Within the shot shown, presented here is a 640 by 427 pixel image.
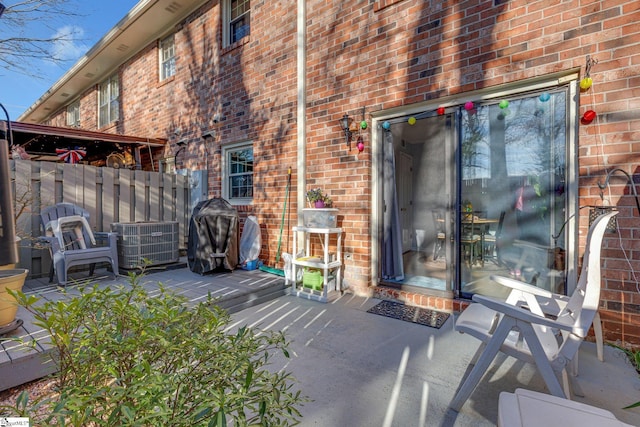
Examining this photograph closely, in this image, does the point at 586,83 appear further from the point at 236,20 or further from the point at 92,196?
the point at 92,196

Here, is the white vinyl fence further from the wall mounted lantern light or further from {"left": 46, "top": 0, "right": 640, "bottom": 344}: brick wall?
the wall mounted lantern light

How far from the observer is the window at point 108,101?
905 cm

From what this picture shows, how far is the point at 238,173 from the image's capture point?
573cm

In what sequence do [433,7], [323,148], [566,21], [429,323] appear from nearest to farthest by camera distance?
[566,21]
[429,323]
[433,7]
[323,148]

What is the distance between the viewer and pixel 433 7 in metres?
3.39

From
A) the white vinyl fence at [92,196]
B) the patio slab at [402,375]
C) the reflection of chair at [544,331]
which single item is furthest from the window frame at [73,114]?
the reflection of chair at [544,331]

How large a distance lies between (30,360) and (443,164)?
403 centimetres

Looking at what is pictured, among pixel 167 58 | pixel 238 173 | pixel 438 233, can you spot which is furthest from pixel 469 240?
pixel 167 58

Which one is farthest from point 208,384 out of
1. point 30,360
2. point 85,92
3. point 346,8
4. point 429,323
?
point 85,92

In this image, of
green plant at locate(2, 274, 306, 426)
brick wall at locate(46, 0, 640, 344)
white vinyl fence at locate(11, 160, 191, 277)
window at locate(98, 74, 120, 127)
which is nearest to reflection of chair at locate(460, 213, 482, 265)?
brick wall at locate(46, 0, 640, 344)

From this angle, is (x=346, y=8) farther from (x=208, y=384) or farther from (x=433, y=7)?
(x=208, y=384)

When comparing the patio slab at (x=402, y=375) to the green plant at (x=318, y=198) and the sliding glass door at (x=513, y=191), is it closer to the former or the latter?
the sliding glass door at (x=513, y=191)

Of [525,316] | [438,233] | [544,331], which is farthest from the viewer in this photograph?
[438,233]

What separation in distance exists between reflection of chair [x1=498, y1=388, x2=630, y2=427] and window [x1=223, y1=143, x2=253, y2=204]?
4.85m
